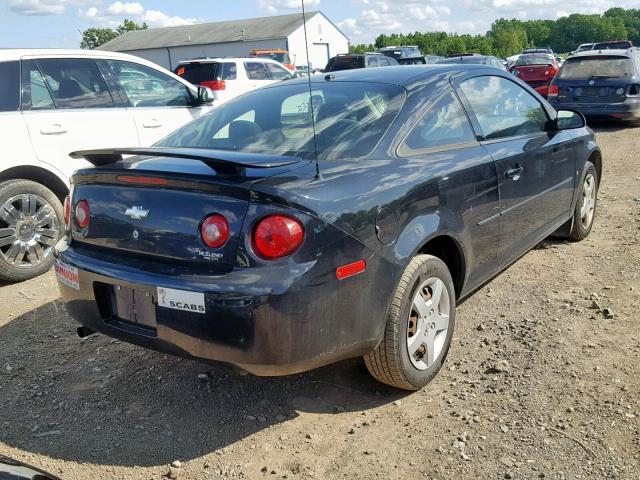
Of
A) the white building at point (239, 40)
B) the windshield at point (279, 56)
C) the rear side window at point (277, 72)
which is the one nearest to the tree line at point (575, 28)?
the white building at point (239, 40)

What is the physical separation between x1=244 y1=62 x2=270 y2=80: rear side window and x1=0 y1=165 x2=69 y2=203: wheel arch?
32.0ft

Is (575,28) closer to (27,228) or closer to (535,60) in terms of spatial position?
(535,60)

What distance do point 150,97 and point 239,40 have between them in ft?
175

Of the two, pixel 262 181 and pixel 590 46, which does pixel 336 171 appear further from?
pixel 590 46

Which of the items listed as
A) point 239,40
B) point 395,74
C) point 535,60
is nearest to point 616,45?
point 535,60

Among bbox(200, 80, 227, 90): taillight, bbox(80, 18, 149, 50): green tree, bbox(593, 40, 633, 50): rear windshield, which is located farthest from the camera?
bbox(80, 18, 149, 50): green tree

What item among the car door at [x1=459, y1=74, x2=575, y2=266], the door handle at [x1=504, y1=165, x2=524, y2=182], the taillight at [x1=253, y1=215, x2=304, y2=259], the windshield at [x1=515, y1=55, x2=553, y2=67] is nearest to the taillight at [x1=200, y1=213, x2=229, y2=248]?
the taillight at [x1=253, y1=215, x2=304, y2=259]

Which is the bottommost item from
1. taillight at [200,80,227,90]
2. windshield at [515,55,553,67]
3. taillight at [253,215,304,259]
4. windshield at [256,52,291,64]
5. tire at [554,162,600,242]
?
tire at [554,162,600,242]

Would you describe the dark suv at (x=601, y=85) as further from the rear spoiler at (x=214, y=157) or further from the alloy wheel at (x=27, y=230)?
the rear spoiler at (x=214, y=157)

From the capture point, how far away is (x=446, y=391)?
10.5 ft

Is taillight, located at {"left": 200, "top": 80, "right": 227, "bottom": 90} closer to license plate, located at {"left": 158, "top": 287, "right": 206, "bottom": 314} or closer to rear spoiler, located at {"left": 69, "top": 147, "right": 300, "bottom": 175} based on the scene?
rear spoiler, located at {"left": 69, "top": 147, "right": 300, "bottom": 175}

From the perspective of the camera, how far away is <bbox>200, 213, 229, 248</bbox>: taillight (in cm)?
256

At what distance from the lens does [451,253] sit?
3475 mm

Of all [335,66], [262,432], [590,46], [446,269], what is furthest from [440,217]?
[590,46]
